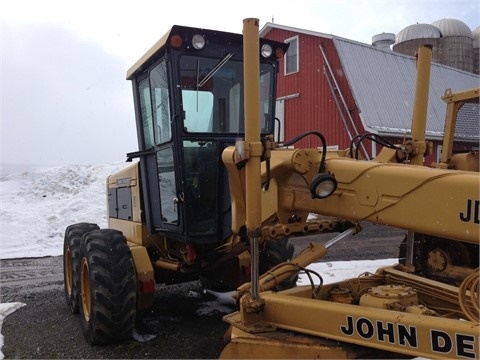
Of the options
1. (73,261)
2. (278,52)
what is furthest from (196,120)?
(73,261)

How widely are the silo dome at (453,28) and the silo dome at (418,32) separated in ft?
2.35

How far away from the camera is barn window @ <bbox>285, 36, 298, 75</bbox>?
62.0 feet

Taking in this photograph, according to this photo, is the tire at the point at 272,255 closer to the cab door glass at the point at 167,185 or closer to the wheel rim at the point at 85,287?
the cab door glass at the point at 167,185

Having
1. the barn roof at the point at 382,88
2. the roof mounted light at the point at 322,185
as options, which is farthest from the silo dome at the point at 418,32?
the roof mounted light at the point at 322,185

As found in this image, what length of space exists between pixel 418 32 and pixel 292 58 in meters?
7.82

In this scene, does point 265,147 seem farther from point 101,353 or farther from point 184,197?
point 101,353

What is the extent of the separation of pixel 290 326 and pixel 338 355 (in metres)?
0.37

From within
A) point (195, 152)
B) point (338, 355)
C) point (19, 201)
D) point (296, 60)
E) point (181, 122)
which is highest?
point (296, 60)

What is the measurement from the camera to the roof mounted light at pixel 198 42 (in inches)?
168

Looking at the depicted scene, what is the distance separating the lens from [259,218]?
110 inches

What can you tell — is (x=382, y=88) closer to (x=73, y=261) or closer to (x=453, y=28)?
(x=453, y=28)

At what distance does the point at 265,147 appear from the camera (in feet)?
9.37

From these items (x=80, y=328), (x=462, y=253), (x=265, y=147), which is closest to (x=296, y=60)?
(x=462, y=253)

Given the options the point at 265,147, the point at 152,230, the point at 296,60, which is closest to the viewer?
the point at 265,147
